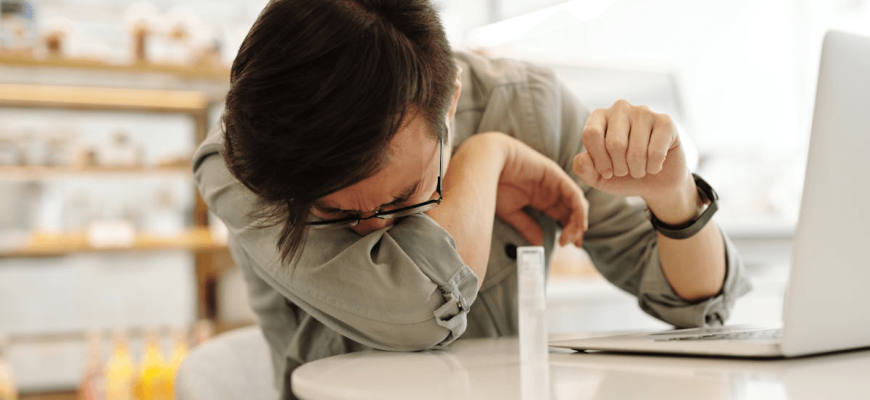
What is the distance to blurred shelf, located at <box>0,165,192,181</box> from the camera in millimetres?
2547

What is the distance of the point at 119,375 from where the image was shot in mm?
2426

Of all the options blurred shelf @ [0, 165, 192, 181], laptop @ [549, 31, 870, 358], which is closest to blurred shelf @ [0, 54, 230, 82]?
blurred shelf @ [0, 165, 192, 181]

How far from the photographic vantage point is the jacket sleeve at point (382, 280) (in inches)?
29.9

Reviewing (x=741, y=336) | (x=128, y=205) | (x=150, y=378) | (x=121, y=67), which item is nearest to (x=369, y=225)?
(x=741, y=336)

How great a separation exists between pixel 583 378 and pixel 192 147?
2.44 meters

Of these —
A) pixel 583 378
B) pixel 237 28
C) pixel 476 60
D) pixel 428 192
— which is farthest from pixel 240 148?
pixel 237 28

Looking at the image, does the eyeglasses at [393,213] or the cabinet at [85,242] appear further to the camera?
the cabinet at [85,242]

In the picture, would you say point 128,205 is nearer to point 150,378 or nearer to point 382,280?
point 150,378

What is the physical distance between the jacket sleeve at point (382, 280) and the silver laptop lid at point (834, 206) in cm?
32

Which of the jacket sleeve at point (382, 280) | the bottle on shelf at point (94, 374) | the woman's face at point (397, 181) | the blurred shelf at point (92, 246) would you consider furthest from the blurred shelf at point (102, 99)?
the woman's face at point (397, 181)

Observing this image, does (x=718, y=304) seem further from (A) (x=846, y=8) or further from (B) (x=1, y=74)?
(A) (x=846, y=8)

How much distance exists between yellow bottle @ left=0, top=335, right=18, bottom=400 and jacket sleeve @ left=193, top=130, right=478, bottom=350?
6.34 ft

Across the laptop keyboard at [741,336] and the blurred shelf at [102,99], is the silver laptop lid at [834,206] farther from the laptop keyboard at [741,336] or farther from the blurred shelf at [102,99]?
the blurred shelf at [102,99]

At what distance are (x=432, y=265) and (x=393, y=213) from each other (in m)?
0.07
